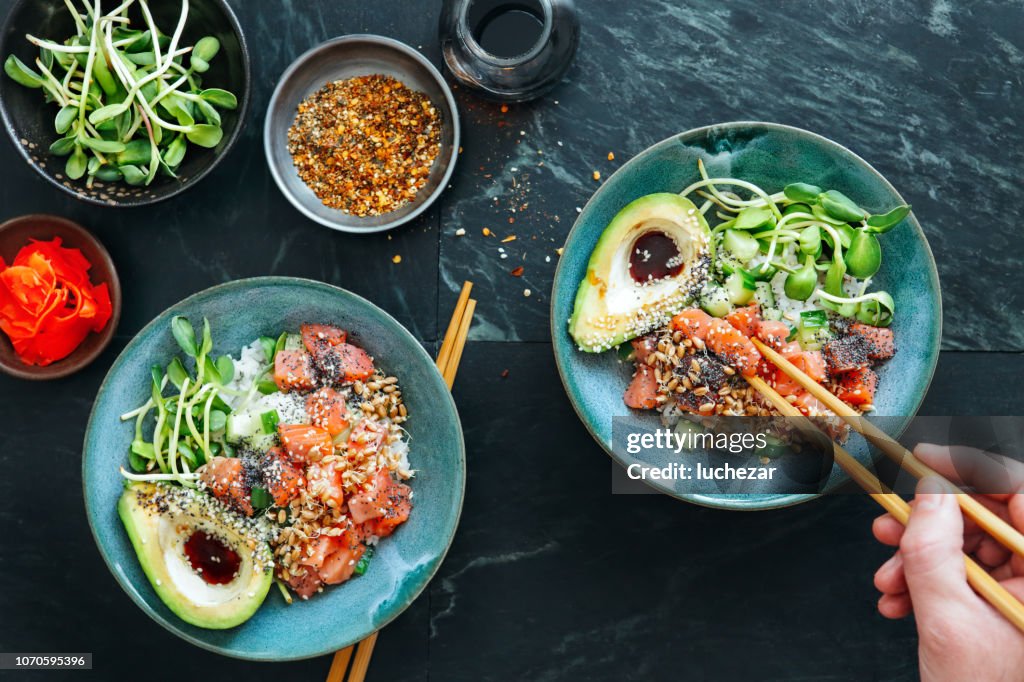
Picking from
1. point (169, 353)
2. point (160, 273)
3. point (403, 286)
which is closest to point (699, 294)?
point (403, 286)

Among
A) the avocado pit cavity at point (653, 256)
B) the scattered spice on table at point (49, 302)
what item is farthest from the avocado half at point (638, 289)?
the scattered spice on table at point (49, 302)

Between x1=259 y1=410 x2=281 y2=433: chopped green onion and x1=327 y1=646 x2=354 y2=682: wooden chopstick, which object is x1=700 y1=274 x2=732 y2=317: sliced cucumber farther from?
x1=327 y1=646 x2=354 y2=682: wooden chopstick

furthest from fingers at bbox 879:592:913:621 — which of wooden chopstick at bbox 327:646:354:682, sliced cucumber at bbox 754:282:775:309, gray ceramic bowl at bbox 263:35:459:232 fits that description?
gray ceramic bowl at bbox 263:35:459:232

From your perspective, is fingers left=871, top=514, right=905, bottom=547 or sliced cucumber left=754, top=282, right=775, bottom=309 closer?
fingers left=871, top=514, right=905, bottom=547

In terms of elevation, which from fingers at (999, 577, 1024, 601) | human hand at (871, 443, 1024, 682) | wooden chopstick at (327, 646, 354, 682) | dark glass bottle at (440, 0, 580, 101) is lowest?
wooden chopstick at (327, 646, 354, 682)

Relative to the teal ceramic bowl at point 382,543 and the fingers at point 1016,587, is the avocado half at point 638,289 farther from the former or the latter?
the fingers at point 1016,587

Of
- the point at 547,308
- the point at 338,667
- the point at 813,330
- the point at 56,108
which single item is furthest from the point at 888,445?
the point at 56,108

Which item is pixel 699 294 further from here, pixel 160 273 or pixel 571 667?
pixel 160 273
